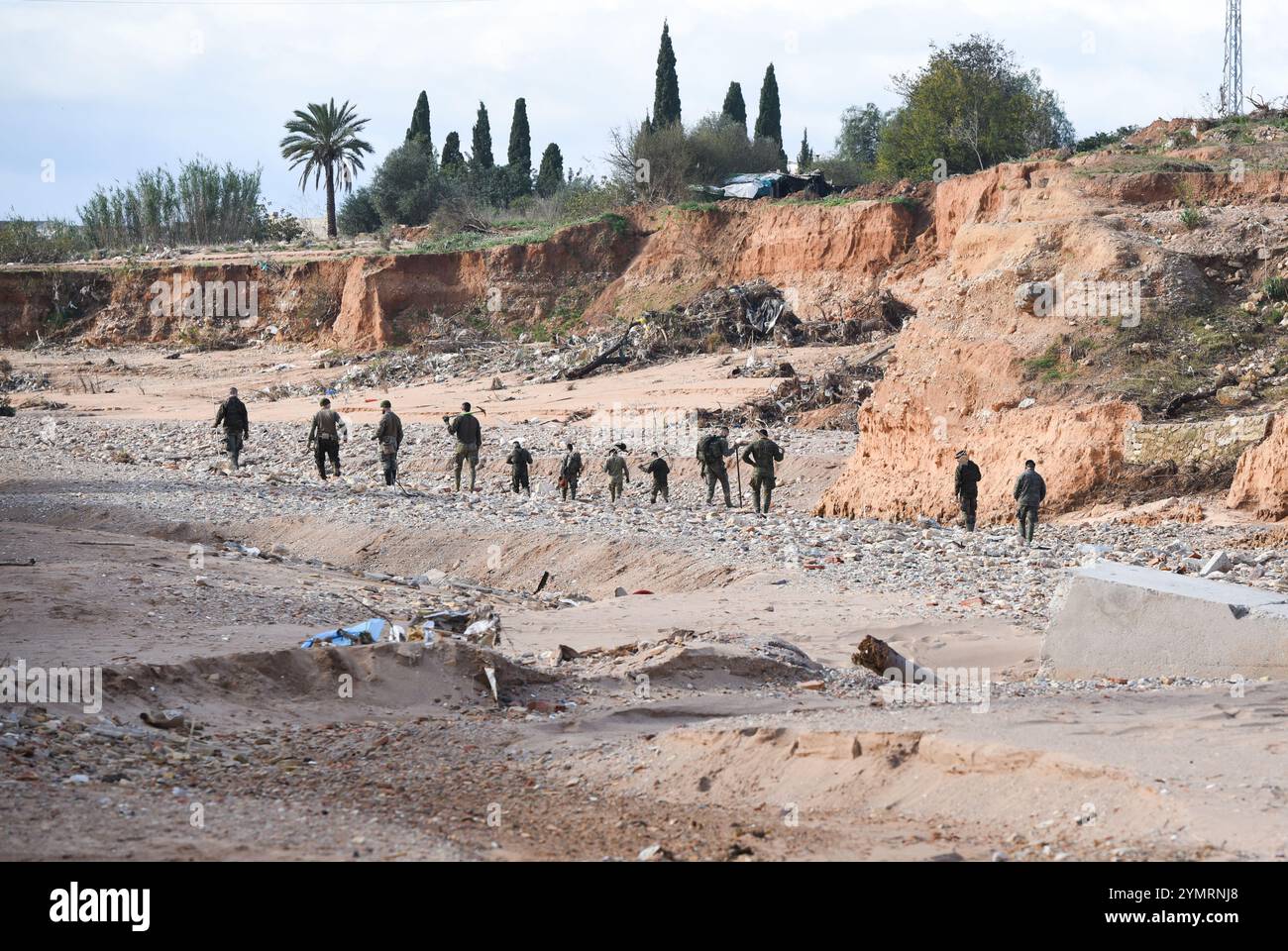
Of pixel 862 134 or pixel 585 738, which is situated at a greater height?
pixel 862 134

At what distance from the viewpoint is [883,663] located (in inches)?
324

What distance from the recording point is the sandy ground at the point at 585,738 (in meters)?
4.85

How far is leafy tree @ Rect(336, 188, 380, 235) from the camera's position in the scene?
163ft

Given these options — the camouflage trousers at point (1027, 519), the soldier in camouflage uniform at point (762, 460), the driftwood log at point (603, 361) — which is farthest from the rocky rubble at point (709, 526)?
the driftwood log at point (603, 361)

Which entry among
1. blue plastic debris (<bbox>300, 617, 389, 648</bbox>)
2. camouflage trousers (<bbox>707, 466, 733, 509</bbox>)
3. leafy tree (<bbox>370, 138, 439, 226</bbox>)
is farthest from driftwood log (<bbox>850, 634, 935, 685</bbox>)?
leafy tree (<bbox>370, 138, 439, 226</bbox>)

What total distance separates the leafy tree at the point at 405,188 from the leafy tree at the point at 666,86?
8906mm

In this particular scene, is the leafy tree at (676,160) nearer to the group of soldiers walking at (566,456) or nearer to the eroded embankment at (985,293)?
the eroded embankment at (985,293)

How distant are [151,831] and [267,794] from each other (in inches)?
29.4

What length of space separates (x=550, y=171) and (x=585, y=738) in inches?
2003

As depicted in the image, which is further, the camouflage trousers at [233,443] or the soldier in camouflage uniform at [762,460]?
the camouflage trousers at [233,443]

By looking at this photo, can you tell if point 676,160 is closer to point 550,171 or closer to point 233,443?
point 550,171

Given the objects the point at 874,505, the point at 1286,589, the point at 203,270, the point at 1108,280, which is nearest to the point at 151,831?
the point at 1286,589

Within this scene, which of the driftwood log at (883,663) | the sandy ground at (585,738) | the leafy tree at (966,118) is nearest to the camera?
the sandy ground at (585,738)

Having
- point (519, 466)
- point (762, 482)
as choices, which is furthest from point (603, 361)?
point (762, 482)
